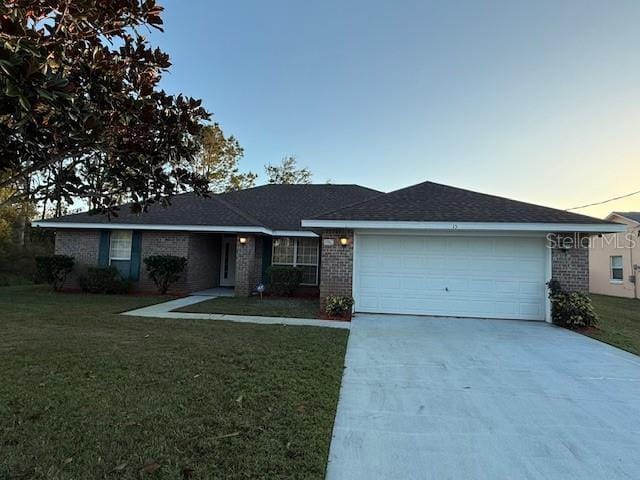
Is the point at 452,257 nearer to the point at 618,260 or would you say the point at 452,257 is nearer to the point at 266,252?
the point at 266,252

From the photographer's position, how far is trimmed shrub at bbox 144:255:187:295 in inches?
502

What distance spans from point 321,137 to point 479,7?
838 cm

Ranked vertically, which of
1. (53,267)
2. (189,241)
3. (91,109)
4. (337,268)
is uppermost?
(91,109)

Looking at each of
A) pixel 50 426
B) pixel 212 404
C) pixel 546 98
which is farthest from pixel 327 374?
pixel 546 98

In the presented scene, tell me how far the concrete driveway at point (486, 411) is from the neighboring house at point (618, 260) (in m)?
14.8

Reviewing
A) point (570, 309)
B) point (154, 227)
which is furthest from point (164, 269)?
point (570, 309)

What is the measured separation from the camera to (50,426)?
327cm

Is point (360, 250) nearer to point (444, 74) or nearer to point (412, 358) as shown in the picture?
point (412, 358)

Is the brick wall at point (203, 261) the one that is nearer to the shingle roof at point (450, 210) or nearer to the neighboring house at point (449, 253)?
the neighboring house at point (449, 253)

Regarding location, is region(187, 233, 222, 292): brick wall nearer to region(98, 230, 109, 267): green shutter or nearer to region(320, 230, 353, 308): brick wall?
region(98, 230, 109, 267): green shutter

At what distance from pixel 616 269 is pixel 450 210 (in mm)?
15805

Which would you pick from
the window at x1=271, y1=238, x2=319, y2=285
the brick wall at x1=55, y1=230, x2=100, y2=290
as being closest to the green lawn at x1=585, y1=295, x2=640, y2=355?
the window at x1=271, y1=238, x2=319, y2=285

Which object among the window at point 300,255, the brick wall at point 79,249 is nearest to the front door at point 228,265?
the window at point 300,255

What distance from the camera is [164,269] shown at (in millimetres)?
12766
